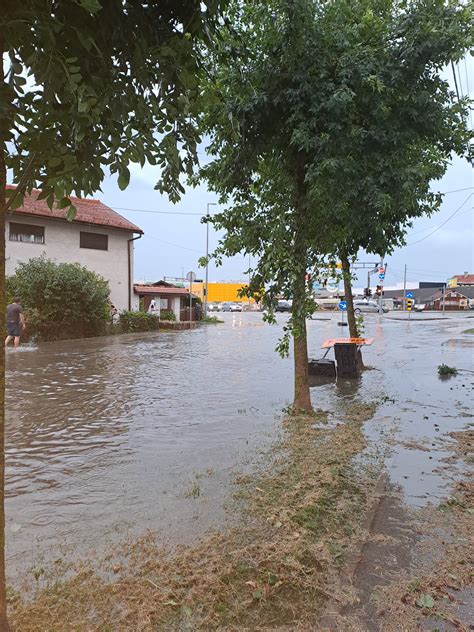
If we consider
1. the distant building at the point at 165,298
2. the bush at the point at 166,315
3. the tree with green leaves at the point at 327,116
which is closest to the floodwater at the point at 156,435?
the tree with green leaves at the point at 327,116

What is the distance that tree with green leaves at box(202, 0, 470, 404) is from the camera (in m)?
5.67

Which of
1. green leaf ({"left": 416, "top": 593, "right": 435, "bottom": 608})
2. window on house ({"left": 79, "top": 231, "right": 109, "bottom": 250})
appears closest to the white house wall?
window on house ({"left": 79, "top": 231, "right": 109, "bottom": 250})

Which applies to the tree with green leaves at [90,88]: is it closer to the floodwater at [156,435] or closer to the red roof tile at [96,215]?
the floodwater at [156,435]

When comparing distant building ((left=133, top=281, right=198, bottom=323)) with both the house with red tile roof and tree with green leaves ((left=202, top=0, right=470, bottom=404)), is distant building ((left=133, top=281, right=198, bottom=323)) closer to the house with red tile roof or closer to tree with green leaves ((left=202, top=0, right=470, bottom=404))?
the house with red tile roof

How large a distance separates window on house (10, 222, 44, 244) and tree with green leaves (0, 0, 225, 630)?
22.3 m

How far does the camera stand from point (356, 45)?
5.93 m

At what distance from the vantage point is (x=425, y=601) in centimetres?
271

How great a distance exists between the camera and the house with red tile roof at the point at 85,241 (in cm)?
2216

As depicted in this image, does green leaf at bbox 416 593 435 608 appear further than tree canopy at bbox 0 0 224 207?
Yes

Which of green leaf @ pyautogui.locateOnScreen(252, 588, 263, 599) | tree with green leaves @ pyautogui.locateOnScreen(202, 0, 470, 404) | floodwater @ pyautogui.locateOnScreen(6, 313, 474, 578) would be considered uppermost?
tree with green leaves @ pyautogui.locateOnScreen(202, 0, 470, 404)

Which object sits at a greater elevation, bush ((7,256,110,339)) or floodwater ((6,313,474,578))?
bush ((7,256,110,339))

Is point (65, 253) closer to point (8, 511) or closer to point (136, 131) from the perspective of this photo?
point (8, 511)

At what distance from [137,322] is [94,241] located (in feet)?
16.3

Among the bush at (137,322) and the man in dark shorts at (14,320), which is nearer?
the man in dark shorts at (14,320)
